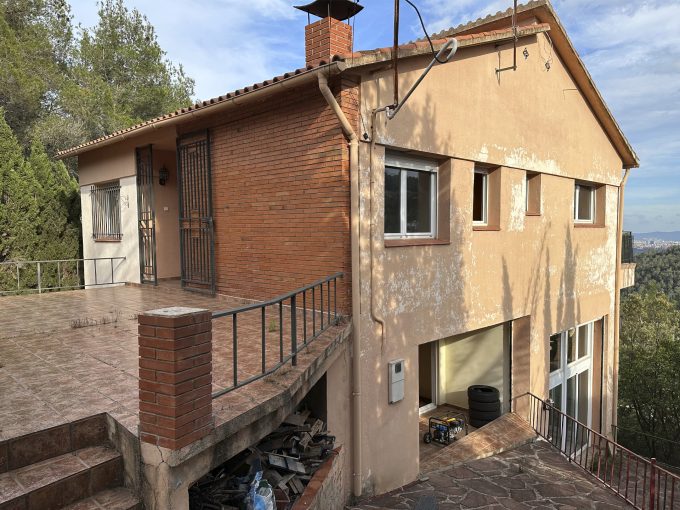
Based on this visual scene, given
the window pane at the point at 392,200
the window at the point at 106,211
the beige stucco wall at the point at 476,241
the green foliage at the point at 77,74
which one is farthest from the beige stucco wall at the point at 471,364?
the green foliage at the point at 77,74

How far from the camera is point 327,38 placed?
21.2 feet

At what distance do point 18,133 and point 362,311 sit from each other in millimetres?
17880

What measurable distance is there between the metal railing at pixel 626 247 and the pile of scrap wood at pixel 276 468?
1091cm

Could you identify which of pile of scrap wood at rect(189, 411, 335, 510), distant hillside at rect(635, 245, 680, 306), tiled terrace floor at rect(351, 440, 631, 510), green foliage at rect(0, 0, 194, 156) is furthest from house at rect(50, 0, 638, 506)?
distant hillside at rect(635, 245, 680, 306)

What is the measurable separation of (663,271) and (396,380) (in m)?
79.7

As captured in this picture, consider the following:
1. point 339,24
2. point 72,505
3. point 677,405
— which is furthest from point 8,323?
point 677,405

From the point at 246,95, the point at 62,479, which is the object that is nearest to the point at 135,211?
the point at 246,95

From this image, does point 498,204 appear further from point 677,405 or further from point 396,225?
point 677,405

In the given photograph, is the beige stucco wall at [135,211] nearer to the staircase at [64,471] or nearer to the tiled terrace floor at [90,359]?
Result: the tiled terrace floor at [90,359]

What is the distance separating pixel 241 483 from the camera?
406 cm

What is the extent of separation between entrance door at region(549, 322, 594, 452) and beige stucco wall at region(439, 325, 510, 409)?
1358 mm

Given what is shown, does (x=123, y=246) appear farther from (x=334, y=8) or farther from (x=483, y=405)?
(x=483, y=405)

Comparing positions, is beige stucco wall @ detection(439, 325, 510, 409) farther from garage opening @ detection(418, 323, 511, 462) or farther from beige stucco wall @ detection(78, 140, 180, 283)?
beige stucco wall @ detection(78, 140, 180, 283)

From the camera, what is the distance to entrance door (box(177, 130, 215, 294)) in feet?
26.8
